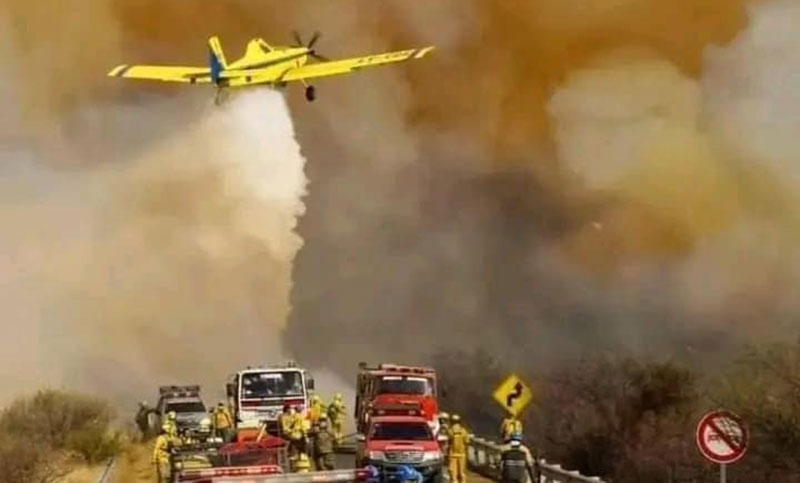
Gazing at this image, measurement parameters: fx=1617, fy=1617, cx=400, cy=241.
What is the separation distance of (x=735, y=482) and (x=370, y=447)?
1429cm

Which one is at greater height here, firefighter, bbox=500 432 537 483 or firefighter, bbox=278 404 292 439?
firefighter, bbox=278 404 292 439

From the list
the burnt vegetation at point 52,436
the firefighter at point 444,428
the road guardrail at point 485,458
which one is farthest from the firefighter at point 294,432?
the burnt vegetation at point 52,436

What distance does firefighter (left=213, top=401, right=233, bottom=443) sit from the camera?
41.1 m

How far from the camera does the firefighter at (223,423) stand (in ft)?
135

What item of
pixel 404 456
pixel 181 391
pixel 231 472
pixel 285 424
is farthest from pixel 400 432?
pixel 181 391

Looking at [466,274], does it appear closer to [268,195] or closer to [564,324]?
[564,324]

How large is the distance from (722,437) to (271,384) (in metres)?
21.4

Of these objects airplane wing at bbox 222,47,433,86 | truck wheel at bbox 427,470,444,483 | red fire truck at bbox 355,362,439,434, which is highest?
airplane wing at bbox 222,47,433,86

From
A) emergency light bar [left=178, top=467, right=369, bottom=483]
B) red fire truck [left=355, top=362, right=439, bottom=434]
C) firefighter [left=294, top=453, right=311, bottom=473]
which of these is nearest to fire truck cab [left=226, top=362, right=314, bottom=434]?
red fire truck [left=355, top=362, right=439, bottom=434]

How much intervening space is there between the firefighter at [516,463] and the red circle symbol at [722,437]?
10160 mm

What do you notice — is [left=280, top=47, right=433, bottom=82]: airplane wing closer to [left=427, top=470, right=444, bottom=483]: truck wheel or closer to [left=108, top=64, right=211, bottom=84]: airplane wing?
[left=108, top=64, right=211, bottom=84]: airplane wing

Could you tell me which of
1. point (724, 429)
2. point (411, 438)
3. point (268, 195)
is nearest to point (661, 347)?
point (268, 195)

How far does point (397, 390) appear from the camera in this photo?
1705 inches

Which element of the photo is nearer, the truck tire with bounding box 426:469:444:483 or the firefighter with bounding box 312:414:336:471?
the truck tire with bounding box 426:469:444:483
